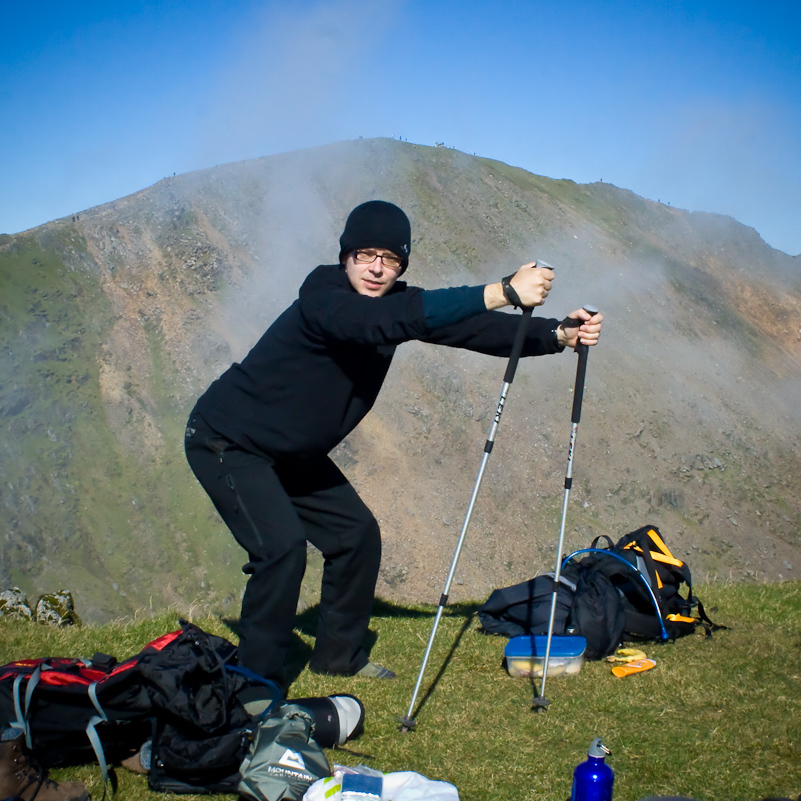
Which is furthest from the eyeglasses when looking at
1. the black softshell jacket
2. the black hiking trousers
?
the black hiking trousers

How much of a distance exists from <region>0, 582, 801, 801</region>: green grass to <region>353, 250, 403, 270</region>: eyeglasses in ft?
9.27

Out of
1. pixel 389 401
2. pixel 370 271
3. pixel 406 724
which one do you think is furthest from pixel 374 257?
pixel 389 401

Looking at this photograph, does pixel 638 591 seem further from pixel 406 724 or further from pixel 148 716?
pixel 148 716

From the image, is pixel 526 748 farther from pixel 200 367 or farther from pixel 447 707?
pixel 200 367

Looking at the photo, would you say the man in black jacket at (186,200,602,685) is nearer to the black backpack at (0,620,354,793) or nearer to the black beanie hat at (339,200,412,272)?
the black beanie hat at (339,200,412,272)

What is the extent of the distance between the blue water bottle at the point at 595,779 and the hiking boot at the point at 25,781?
225cm

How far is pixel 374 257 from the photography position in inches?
177

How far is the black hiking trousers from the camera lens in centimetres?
438

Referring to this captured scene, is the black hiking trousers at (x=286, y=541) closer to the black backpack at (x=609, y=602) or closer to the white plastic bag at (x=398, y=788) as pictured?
the white plastic bag at (x=398, y=788)

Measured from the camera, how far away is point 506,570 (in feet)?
82.9

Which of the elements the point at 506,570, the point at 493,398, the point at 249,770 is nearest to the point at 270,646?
the point at 249,770

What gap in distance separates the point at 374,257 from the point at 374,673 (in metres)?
2.96

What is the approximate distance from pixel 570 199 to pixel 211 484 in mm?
48583

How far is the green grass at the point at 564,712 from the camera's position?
11.7ft
